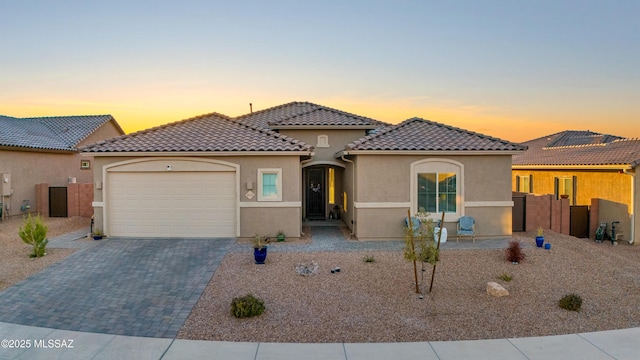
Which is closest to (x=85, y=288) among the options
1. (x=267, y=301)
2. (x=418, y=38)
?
(x=267, y=301)

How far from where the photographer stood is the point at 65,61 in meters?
15.6

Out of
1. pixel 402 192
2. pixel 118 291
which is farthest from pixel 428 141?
pixel 118 291

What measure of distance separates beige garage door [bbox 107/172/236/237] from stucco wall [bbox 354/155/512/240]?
14.9ft

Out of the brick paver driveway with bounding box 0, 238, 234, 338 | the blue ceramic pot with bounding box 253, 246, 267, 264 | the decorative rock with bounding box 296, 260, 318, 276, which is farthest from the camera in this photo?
the blue ceramic pot with bounding box 253, 246, 267, 264

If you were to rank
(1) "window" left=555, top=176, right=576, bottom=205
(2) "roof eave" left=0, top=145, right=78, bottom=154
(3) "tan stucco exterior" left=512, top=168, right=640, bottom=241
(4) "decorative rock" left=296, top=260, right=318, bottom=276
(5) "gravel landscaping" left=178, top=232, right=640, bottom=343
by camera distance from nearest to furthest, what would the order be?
(5) "gravel landscaping" left=178, top=232, right=640, bottom=343
(4) "decorative rock" left=296, top=260, right=318, bottom=276
(3) "tan stucco exterior" left=512, top=168, right=640, bottom=241
(2) "roof eave" left=0, top=145, right=78, bottom=154
(1) "window" left=555, top=176, right=576, bottom=205

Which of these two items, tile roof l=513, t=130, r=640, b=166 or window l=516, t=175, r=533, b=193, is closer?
tile roof l=513, t=130, r=640, b=166

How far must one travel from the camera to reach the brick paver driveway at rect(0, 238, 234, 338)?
6.44 meters

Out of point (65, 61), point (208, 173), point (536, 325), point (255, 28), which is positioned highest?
point (255, 28)

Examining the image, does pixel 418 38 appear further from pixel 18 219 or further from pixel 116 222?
pixel 18 219

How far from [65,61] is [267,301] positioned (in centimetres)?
1477

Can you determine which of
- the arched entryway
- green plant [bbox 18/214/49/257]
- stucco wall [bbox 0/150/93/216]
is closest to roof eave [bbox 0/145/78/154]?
stucco wall [bbox 0/150/93/216]

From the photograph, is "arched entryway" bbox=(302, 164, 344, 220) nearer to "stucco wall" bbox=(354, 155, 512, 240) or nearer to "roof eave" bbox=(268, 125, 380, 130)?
"roof eave" bbox=(268, 125, 380, 130)

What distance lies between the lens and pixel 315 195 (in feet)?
59.8

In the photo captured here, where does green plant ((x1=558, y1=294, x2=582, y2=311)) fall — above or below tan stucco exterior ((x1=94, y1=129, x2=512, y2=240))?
below
